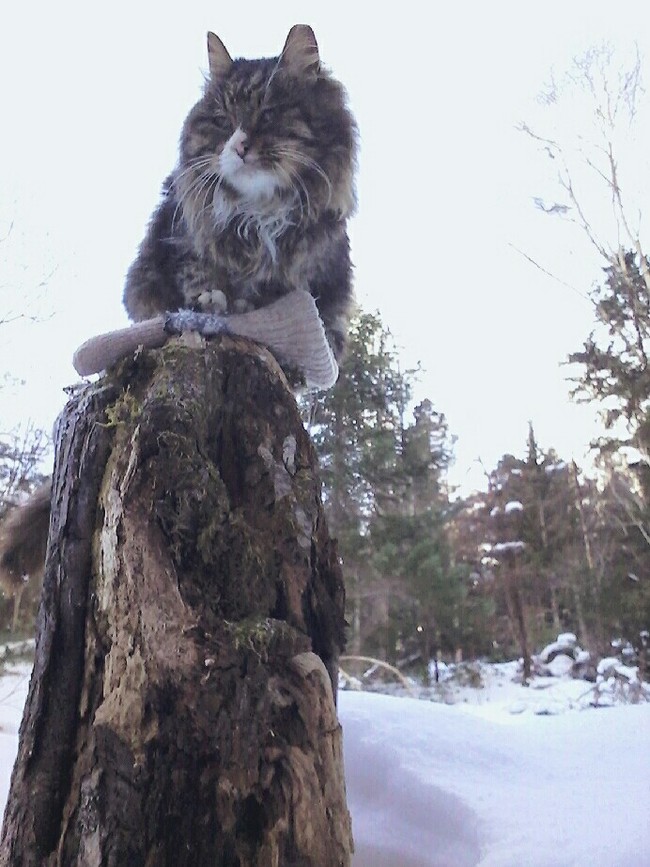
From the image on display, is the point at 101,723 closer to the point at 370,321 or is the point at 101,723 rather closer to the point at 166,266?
the point at 166,266

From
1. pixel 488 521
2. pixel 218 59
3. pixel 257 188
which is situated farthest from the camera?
pixel 488 521

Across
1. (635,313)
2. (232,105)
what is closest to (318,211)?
(232,105)

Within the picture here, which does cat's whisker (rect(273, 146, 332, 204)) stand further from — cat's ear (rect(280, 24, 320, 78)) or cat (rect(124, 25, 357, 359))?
cat's ear (rect(280, 24, 320, 78))

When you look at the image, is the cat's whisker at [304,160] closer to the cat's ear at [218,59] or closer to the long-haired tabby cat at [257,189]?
the long-haired tabby cat at [257,189]

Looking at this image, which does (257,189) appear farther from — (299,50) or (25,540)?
(25,540)

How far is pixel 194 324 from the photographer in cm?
115

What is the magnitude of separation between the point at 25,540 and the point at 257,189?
0.80m

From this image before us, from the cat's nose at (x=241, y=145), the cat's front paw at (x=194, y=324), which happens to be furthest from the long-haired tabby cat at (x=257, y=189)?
the cat's front paw at (x=194, y=324)

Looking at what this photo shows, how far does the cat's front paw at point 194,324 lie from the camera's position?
1147mm

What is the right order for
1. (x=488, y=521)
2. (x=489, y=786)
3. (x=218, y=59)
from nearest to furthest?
(x=218, y=59) < (x=489, y=786) < (x=488, y=521)

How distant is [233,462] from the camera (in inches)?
40.4

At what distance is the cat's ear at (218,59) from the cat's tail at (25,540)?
3.15 feet

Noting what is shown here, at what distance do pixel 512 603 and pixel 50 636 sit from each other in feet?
14.8

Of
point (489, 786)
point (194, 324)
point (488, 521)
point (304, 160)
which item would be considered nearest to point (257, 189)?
point (304, 160)
